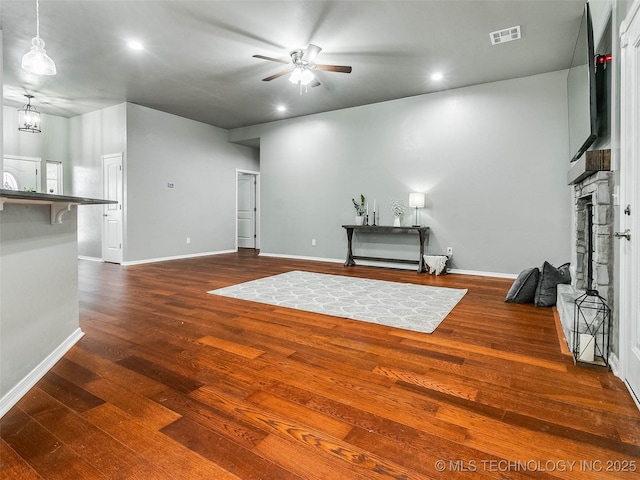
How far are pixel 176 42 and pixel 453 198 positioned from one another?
4.38 metres

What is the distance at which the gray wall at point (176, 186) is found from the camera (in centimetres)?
621

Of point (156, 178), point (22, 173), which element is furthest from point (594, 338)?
point (22, 173)

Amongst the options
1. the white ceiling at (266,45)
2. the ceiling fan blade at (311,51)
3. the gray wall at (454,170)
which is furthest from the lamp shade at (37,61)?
the gray wall at (454,170)

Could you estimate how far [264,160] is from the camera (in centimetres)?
749

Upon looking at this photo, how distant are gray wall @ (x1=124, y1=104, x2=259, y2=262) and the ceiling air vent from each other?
225 inches

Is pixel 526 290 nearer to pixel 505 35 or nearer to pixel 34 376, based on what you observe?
pixel 505 35

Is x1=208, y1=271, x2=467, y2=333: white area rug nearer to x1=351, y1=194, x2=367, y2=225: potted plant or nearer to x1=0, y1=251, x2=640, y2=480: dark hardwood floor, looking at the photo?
x1=0, y1=251, x2=640, y2=480: dark hardwood floor

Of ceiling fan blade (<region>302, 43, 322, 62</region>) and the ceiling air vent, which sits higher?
the ceiling air vent

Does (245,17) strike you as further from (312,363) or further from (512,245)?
(512,245)

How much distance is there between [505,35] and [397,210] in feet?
9.25

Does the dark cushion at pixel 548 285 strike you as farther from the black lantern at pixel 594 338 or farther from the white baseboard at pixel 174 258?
the white baseboard at pixel 174 258

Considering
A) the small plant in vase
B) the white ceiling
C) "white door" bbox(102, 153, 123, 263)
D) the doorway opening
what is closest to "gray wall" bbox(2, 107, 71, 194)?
the white ceiling

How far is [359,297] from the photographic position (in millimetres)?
3779

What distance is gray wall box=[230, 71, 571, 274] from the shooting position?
4.75 meters
